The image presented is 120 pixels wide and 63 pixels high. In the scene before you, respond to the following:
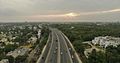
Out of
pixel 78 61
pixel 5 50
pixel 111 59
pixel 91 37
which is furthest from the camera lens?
pixel 91 37

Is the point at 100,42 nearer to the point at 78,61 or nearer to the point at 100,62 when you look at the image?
the point at 78,61

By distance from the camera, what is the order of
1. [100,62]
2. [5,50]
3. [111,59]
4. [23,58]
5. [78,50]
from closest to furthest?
[100,62] < [111,59] < [23,58] < [78,50] < [5,50]

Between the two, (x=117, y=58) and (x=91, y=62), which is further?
(x=117, y=58)

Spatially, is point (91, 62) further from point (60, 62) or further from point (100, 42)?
point (100, 42)

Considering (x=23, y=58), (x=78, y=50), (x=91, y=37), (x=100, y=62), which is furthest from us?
(x=91, y=37)

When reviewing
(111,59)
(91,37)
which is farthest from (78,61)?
(91,37)

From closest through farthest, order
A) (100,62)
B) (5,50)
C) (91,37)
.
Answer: (100,62), (5,50), (91,37)

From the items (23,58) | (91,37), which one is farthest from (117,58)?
→ (91,37)

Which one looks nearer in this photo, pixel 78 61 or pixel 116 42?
pixel 78 61
